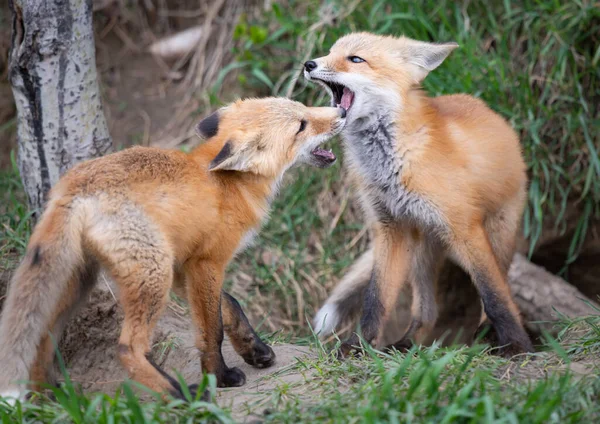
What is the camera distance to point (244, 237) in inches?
137

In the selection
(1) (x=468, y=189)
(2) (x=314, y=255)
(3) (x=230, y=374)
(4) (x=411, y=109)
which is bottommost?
(2) (x=314, y=255)

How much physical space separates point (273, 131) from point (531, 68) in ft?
9.41

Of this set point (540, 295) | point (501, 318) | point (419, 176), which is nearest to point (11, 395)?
point (419, 176)

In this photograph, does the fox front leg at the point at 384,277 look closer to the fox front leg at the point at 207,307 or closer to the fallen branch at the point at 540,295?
the fox front leg at the point at 207,307

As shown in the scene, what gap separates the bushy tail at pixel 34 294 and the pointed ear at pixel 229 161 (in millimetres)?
738

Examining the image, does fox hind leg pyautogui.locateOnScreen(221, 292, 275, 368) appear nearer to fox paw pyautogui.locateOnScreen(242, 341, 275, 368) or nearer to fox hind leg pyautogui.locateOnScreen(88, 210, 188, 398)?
fox paw pyautogui.locateOnScreen(242, 341, 275, 368)

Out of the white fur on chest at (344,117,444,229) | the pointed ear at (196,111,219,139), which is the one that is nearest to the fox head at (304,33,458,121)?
the white fur on chest at (344,117,444,229)

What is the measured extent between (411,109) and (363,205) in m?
0.65

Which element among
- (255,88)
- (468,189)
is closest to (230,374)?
(468,189)

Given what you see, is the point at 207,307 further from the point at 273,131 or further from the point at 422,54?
the point at 422,54

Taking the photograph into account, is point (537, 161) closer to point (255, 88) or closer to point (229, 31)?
point (255, 88)

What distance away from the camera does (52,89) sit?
413 centimetres

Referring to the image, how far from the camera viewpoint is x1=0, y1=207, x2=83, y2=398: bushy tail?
108 inches

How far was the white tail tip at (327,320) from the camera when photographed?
424 cm
